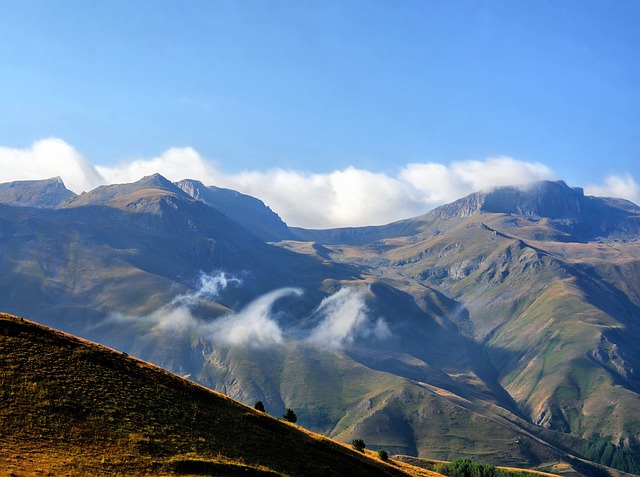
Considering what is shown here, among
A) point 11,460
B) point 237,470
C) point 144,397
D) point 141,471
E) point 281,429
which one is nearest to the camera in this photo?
point 11,460

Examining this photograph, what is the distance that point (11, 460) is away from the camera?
5903cm

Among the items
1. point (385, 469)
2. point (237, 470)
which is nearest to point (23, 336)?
point (237, 470)

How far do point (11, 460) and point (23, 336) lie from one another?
29.1 m

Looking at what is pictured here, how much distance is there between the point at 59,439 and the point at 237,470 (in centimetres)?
1908

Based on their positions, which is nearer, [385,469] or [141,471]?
[141,471]

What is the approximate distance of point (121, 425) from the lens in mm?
74000

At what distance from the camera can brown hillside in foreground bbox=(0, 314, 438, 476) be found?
65062 mm

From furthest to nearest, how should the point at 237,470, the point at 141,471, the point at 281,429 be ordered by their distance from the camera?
the point at 281,429 < the point at 237,470 < the point at 141,471

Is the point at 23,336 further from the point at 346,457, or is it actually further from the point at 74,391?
the point at 346,457

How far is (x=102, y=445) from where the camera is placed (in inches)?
2694

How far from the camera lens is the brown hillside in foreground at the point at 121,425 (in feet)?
213

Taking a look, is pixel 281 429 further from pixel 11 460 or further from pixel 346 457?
pixel 11 460

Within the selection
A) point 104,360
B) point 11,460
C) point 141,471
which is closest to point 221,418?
point 104,360

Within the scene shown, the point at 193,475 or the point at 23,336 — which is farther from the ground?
the point at 23,336
